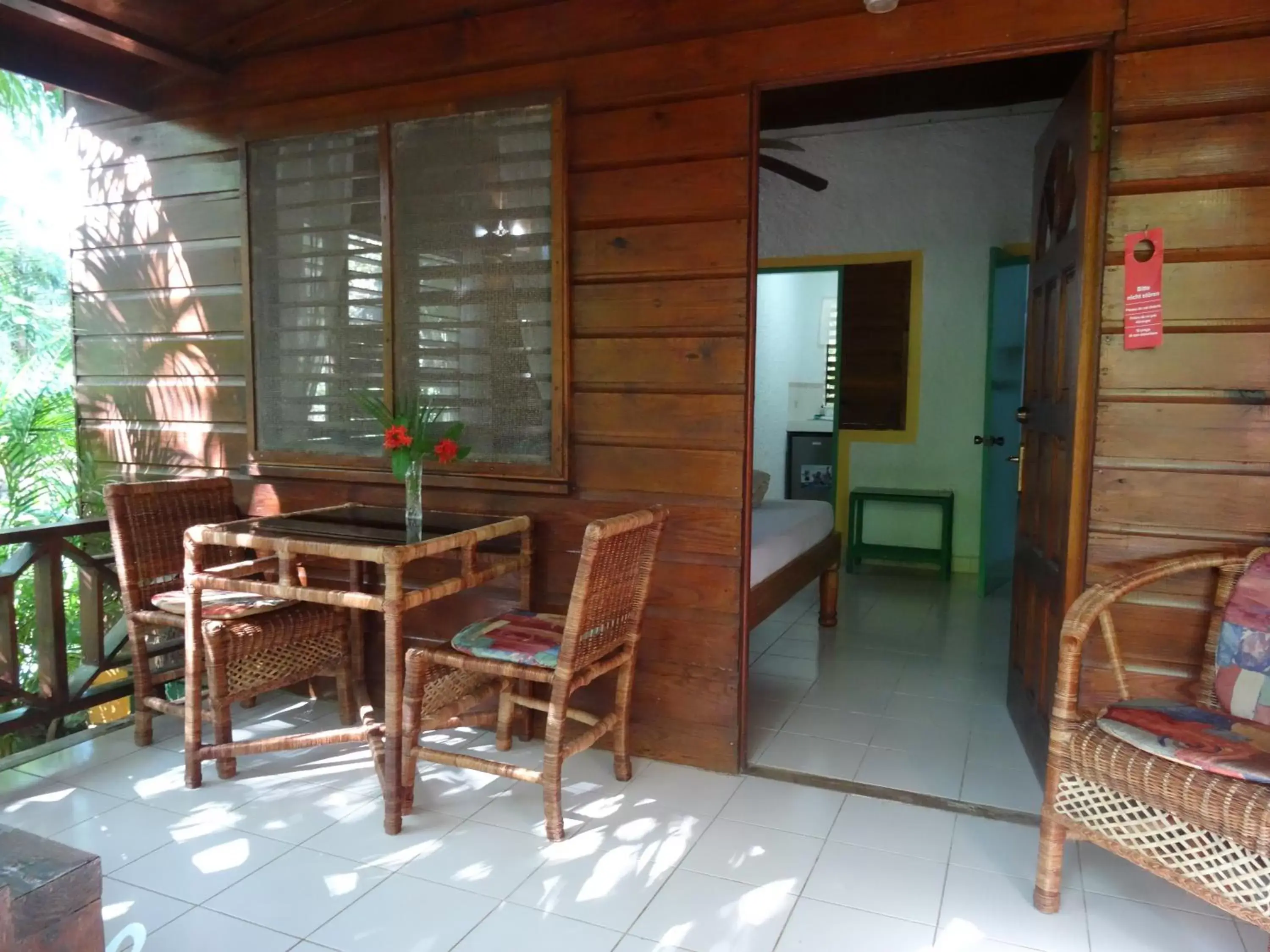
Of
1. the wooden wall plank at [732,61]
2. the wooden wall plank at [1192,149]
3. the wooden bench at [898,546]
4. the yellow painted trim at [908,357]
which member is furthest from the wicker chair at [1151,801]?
the yellow painted trim at [908,357]

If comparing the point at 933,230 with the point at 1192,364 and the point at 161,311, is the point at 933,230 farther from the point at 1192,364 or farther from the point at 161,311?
the point at 161,311

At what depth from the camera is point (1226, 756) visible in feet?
5.74

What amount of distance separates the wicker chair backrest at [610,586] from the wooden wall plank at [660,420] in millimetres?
328

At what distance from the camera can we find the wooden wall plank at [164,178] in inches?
137

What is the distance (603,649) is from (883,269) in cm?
436

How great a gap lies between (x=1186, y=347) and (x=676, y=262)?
1.44 metres

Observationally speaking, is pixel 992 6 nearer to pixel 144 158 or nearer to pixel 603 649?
pixel 603 649

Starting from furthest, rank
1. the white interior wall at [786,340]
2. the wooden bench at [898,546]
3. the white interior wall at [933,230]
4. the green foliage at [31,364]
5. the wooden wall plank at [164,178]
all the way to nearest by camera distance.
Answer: the white interior wall at [786,340]
the wooden bench at [898,546]
the white interior wall at [933,230]
the green foliage at [31,364]
the wooden wall plank at [164,178]

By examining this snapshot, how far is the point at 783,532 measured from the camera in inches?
150

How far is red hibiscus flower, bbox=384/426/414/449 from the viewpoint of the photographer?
2646mm

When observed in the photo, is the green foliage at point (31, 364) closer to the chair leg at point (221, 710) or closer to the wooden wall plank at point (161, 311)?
the wooden wall plank at point (161, 311)

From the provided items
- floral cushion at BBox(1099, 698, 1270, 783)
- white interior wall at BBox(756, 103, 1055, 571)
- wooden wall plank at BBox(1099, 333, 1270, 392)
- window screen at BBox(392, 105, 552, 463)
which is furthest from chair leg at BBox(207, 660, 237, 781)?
white interior wall at BBox(756, 103, 1055, 571)

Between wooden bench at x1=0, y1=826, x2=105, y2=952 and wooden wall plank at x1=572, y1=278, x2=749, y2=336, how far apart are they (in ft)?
6.89

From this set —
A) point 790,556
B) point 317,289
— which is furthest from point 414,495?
point 790,556
